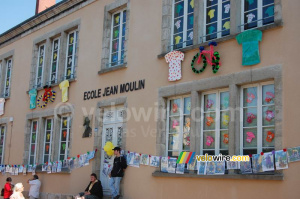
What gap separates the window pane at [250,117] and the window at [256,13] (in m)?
1.85

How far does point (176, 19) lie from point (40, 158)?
7336 mm

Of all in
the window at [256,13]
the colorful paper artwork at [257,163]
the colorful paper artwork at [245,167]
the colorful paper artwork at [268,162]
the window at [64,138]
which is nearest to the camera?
the colorful paper artwork at [268,162]

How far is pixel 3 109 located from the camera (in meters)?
18.4

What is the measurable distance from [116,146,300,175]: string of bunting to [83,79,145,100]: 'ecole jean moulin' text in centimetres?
179

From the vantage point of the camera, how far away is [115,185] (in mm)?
11680

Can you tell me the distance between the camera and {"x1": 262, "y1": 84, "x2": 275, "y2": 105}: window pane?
358 inches

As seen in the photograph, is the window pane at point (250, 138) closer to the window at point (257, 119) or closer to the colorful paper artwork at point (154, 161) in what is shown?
the window at point (257, 119)

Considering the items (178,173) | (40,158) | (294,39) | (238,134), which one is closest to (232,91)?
(238,134)

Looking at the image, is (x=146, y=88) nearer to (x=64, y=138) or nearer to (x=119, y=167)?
(x=119, y=167)

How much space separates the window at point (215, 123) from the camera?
982 centimetres

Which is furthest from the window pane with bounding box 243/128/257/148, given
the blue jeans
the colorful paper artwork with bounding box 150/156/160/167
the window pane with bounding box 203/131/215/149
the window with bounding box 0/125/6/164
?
the window with bounding box 0/125/6/164

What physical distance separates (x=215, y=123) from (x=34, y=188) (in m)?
7.45

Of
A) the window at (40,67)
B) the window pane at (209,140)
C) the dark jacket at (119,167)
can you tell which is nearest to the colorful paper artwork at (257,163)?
the window pane at (209,140)

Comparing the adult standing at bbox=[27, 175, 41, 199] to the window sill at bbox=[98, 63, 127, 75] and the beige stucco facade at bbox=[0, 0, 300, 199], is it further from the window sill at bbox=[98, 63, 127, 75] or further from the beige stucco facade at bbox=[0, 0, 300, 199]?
the window sill at bbox=[98, 63, 127, 75]
